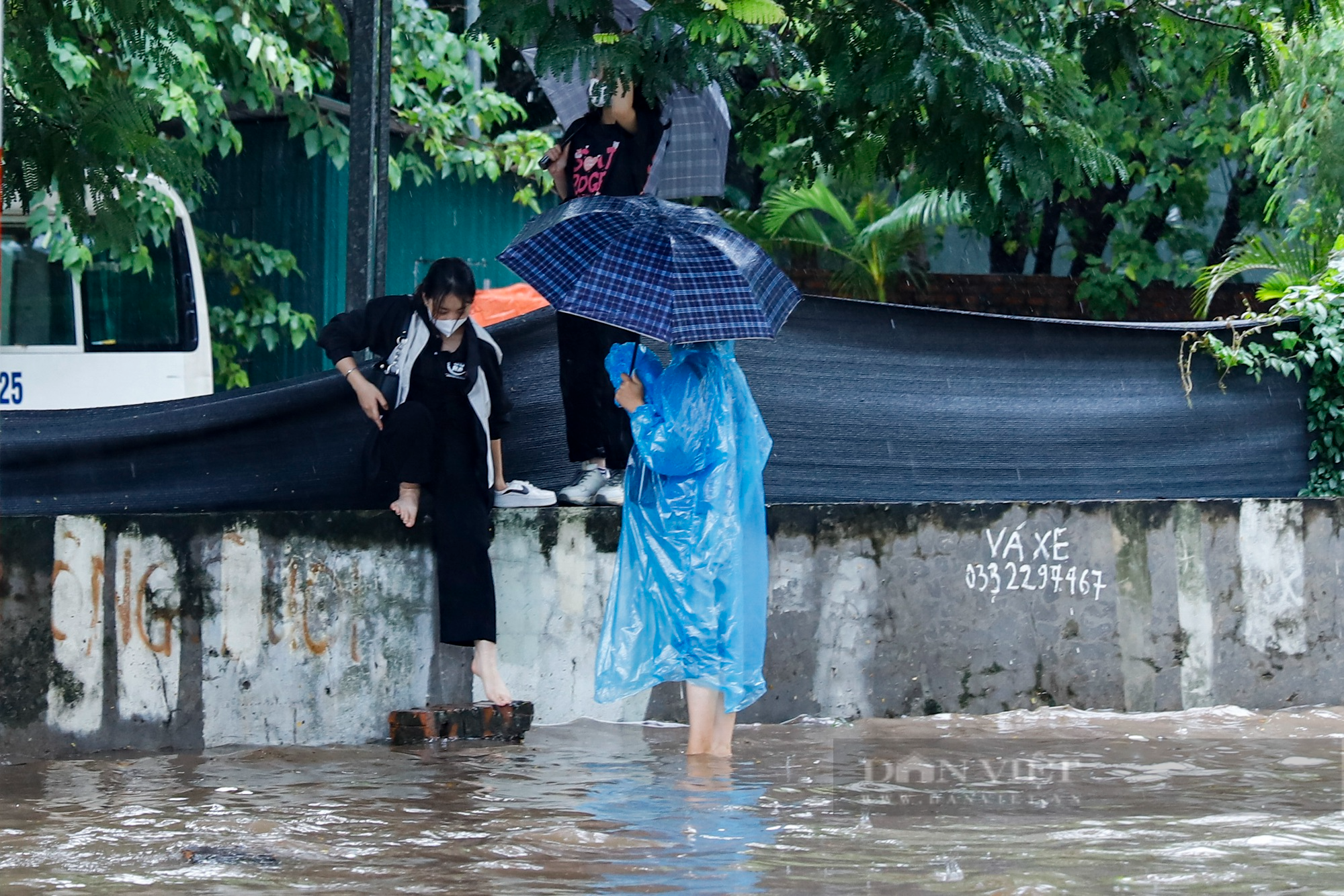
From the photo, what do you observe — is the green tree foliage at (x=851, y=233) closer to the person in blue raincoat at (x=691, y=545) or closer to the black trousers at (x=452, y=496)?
the black trousers at (x=452, y=496)

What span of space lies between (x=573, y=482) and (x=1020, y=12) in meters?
2.49

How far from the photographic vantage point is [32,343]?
10.2 metres

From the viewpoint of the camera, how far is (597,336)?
624cm

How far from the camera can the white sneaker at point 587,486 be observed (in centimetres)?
623

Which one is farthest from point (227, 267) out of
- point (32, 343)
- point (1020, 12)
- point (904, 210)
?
point (1020, 12)

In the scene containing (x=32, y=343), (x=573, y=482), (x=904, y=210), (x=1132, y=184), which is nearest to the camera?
(x=573, y=482)

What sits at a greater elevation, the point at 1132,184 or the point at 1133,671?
the point at 1132,184

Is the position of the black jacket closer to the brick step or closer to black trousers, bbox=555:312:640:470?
black trousers, bbox=555:312:640:470

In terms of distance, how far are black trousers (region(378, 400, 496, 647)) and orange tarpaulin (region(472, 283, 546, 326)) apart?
12.3 feet

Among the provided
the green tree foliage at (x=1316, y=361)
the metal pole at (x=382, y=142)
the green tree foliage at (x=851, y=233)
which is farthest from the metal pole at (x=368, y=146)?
the green tree foliage at (x=851, y=233)

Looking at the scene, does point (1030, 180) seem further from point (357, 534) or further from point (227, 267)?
point (227, 267)

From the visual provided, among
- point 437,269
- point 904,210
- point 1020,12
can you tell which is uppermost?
point 904,210

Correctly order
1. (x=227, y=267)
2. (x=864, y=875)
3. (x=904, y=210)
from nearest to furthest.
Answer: (x=864, y=875) → (x=227, y=267) → (x=904, y=210)

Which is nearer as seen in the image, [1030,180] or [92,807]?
[92,807]
